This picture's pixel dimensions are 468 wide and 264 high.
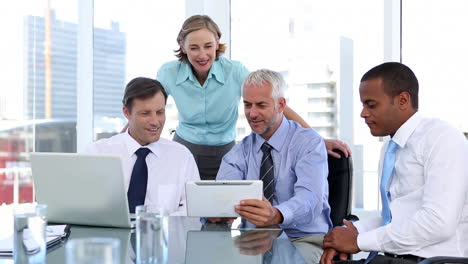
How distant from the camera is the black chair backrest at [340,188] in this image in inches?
91.7

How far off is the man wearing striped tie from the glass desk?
1.00 feet

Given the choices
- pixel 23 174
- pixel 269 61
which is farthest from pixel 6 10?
pixel 269 61

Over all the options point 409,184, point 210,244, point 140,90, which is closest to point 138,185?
point 140,90

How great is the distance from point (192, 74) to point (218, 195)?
128cm

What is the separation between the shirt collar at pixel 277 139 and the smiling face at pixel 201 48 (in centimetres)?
61

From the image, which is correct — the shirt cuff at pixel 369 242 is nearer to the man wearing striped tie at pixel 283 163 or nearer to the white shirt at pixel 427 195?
the white shirt at pixel 427 195

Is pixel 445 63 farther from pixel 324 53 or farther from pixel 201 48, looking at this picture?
pixel 201 48

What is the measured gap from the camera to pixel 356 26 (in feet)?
12.4

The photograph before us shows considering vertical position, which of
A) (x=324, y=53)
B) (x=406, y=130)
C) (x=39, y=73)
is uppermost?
(x=324, y=53)

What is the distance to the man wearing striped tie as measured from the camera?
85.0 inches

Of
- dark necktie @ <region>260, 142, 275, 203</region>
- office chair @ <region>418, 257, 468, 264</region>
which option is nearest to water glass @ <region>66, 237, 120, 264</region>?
office chair @ <region>418, 257, 468, 264</region>

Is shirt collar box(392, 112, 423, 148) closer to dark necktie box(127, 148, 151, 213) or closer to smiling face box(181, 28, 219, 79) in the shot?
dark necktie box(127, 148, 151, 213)

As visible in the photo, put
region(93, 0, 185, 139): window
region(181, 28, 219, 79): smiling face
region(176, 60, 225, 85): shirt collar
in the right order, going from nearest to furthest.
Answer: region(181, 28, 219, 79): smiling face, region(176, 60, 225, 85): shirt collar, region(93, 0, 185, 139): window

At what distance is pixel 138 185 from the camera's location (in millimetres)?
2240
